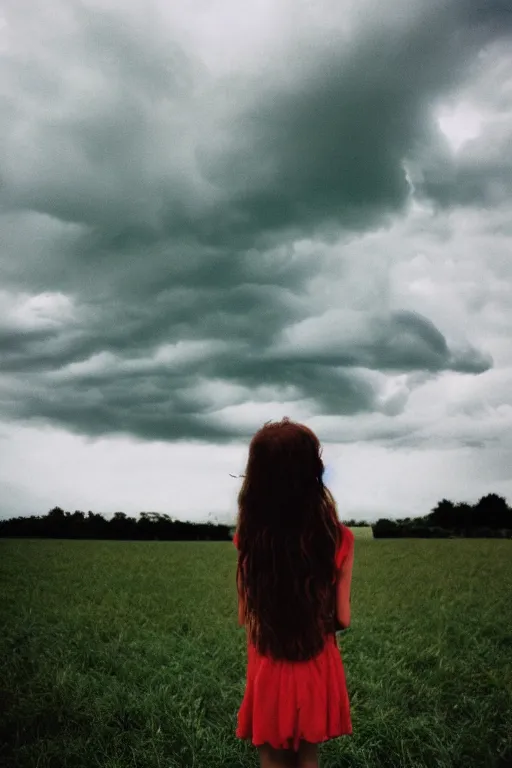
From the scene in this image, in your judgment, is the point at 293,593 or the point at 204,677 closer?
the point at 293,593

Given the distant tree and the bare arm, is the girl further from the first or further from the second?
the distant tree

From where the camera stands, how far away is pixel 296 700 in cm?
334

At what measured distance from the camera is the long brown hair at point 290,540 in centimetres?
331

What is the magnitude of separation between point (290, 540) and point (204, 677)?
4897mm

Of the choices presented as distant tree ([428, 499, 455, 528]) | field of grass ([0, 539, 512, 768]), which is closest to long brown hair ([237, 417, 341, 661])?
field of grass ([0, 539, 512, 768])

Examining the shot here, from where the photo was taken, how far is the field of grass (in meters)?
5.80

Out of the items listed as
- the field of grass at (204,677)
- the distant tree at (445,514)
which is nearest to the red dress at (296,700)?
the field of grass at (204,677)

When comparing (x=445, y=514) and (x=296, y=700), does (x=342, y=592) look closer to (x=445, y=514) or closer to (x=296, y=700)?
(x=296, y=700)

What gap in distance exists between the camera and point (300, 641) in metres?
3.37

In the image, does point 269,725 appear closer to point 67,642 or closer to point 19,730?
point 19,730

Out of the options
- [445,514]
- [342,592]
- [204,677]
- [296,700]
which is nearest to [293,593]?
[342,592]

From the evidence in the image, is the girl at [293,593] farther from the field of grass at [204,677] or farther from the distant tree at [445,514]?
the distant tree at [445,514]

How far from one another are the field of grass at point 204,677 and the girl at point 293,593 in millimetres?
2722

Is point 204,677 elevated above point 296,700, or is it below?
below
